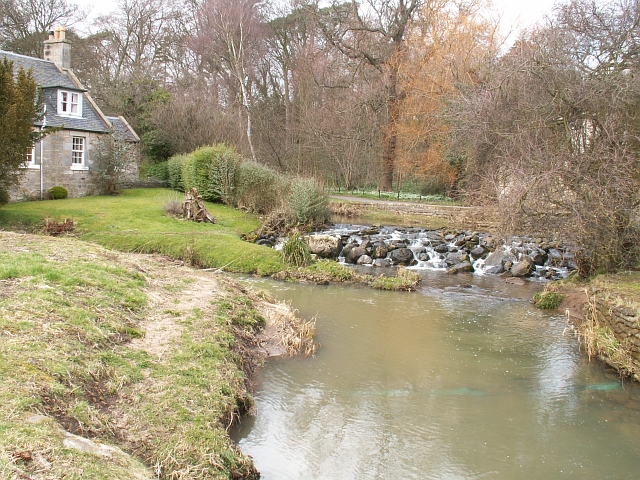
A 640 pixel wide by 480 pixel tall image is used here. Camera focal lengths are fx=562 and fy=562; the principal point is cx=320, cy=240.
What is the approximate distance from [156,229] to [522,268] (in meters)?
11.9

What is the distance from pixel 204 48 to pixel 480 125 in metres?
27.3

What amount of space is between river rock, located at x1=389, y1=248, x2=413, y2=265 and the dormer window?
18.3 meters

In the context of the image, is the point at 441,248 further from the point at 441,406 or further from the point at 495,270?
the point at 441,406

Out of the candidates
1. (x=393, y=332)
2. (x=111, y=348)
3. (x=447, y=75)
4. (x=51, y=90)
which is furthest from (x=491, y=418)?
(x=51, y=90)

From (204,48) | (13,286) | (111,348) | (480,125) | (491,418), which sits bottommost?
(491,418)

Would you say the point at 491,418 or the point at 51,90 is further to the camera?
the point at 51,90

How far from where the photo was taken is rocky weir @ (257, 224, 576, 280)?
17703 mm

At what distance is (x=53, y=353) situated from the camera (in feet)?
19.5

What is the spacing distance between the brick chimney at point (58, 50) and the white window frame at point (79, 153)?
453 centimetres

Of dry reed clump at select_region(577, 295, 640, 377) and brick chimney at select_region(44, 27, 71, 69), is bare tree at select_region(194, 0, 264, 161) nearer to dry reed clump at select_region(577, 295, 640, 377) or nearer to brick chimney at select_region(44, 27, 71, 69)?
brick chimney at select_region(44, 27, 71, 69)

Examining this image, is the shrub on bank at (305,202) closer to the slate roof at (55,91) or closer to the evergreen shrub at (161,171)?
the slate roof at (55,91)

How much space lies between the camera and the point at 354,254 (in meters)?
18.7

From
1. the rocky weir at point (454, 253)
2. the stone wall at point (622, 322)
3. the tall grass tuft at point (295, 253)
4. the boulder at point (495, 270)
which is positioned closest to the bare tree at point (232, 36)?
the rocky weir at point (454, 253)

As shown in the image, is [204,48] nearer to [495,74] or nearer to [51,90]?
[51,90]
